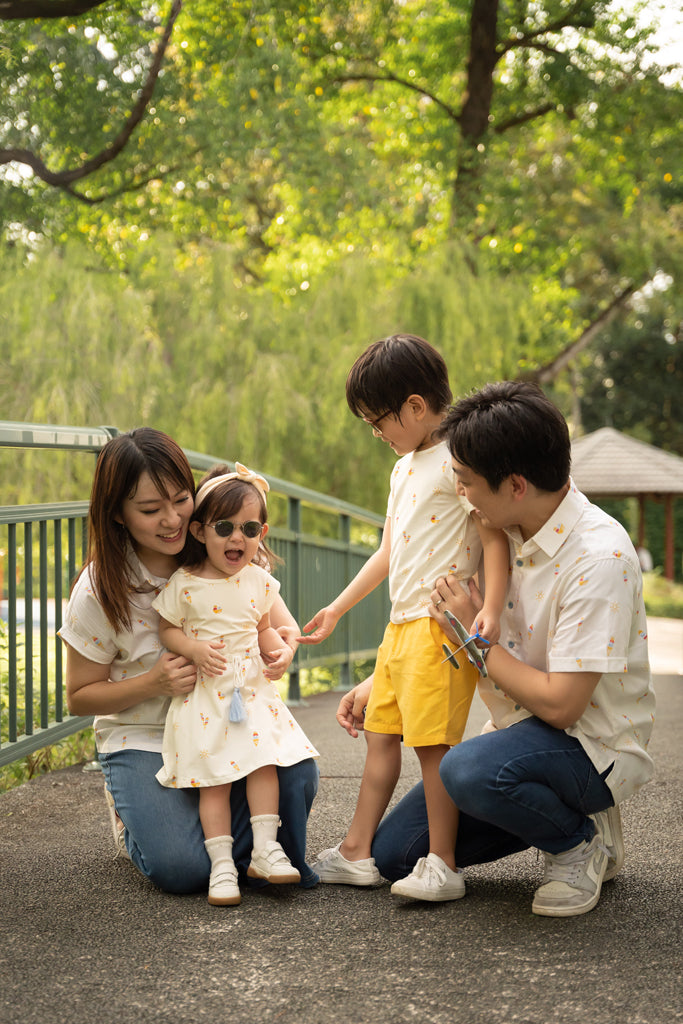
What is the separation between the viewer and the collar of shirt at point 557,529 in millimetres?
2334

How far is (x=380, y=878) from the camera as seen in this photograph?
2553 mm

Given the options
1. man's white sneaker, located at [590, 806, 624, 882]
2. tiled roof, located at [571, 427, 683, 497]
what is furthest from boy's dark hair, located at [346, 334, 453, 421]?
tiled roof, located at [571, 427, 683, 497]

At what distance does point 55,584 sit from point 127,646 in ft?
2.62

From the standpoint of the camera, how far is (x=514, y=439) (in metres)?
2.28

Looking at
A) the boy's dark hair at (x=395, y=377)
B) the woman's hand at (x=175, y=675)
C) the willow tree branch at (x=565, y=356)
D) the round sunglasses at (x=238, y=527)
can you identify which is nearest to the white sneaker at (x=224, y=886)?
the woman's hand at (x=175, y=675)

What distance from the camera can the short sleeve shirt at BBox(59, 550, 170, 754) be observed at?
264 cm

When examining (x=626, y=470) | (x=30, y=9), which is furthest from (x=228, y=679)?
(x=626, y=470)

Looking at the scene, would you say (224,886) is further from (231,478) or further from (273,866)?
(231,478)

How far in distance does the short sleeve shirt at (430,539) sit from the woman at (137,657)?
51cm

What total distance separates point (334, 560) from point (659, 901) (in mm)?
4276

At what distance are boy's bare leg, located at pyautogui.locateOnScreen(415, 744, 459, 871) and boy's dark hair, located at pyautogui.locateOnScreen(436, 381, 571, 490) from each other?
693mm

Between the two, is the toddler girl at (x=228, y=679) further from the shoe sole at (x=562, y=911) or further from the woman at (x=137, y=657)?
the shoe sole at (x=562, y=911)

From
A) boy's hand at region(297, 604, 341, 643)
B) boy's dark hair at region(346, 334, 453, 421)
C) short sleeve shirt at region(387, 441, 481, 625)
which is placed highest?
boy's dark hair at region(346, 334, 453, 421)

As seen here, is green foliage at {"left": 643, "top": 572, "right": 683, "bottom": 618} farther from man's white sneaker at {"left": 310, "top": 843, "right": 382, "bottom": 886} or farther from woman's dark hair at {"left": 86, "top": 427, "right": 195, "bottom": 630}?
woman's dark hair at {"left": 86, "top": 427, "right": 195, "bottom": 630}
